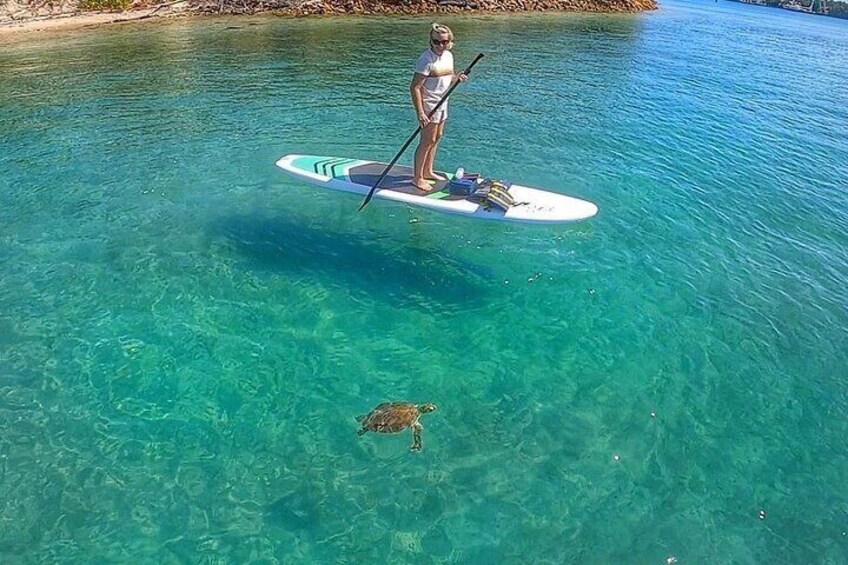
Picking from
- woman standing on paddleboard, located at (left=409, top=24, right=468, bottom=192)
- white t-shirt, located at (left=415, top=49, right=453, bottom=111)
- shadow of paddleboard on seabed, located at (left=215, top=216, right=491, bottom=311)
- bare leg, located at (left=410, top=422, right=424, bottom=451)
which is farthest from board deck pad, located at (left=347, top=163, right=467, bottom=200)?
bare leg, located at (left=410, top=422, right=424, bottom=451)

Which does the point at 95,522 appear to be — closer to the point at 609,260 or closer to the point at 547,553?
the point at 547,553

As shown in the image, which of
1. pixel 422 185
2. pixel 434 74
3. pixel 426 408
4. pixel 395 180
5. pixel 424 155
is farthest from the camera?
pixel 395 180

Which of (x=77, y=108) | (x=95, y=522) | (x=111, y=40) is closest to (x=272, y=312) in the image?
(x=95, y=522)

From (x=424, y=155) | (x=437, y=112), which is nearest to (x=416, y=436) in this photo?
(x=424, y=155)

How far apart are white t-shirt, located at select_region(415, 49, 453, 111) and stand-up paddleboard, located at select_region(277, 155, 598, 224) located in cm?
217

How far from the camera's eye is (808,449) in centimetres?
901

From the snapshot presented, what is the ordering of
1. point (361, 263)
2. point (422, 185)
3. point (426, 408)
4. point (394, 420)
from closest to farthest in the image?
point (394, 420)
point (426, 408)
point (361, 263)
point (422, 185)

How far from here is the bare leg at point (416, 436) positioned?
8.59m

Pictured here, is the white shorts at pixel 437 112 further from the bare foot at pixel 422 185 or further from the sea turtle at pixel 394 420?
the sea turtle at pixel 394 420

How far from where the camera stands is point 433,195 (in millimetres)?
13711

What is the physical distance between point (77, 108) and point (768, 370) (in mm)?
25759

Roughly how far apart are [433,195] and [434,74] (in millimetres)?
2900

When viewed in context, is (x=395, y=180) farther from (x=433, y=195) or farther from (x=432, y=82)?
(x=432, y=82)

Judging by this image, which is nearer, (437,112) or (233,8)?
(437,112)
